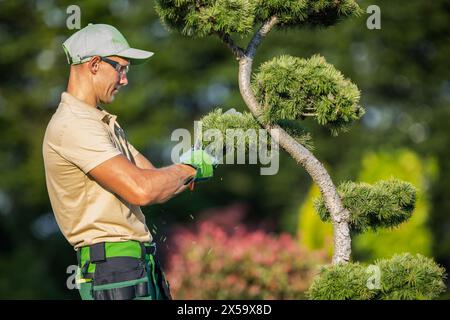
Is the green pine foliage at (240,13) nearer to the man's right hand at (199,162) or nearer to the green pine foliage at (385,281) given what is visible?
the man's right hand at (199,162)

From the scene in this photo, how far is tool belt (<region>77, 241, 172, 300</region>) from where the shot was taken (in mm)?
3783

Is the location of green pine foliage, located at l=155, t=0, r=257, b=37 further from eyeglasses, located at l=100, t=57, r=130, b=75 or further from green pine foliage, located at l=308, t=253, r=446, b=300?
green pine foliage, located at l=308, t=253, r=446, b=300

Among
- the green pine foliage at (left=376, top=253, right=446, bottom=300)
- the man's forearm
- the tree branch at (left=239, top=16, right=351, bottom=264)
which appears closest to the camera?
the man's forearm

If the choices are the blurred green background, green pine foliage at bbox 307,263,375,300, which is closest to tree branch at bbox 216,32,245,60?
green pine foliage at bbox 307,263,375,300

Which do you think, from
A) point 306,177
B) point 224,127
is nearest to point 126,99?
point 306,177

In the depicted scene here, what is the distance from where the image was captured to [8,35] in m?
20.8

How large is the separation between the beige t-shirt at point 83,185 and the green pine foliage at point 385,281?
939mm

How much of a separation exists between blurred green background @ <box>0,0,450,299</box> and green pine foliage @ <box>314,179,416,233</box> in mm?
13801

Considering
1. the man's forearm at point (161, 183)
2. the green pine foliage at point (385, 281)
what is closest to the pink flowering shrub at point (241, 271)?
the green pine foliage at point (385, 281)

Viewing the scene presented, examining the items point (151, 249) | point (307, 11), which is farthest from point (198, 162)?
point (307, 11)

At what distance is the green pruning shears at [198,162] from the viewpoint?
4039 millimetres

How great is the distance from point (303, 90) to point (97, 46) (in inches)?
42.9

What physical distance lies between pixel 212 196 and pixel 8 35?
6761 millimetres

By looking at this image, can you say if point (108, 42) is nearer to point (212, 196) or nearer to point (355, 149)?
point (355, 149)
